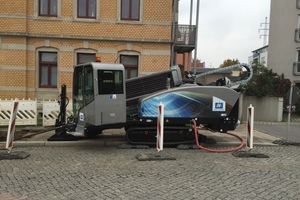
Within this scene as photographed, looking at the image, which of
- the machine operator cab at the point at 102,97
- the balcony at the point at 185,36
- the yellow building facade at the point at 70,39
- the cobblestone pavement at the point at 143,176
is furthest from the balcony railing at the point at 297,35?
the machine operator cab at the point at 102,97

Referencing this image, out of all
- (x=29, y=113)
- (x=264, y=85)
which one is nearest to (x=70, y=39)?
(x=29, y=113)

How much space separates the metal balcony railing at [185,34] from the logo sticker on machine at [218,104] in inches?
341

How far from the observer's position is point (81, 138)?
10.2 m

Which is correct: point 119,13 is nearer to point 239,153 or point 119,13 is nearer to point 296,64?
point 239,153

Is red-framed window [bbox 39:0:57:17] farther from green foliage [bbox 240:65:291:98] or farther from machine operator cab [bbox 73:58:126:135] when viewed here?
green foliage [bbox 240:65:291:98]

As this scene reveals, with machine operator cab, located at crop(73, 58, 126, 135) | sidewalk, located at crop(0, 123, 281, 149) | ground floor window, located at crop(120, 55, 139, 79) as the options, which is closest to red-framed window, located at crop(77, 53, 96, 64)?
ground floor window, located at crop(120, 55, 139, 79)

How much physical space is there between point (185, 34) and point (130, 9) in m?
3.51

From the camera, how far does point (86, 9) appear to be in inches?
640

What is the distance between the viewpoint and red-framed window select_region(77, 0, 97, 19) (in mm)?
16234

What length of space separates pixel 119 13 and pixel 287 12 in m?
21.2

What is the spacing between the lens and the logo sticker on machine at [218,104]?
360 inches

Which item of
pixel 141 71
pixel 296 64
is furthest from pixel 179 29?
pixel 296 64

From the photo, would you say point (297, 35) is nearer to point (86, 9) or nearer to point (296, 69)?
point (296, 69)

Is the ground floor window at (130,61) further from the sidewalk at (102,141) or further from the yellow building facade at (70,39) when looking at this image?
the sidewalk at (102,141)
